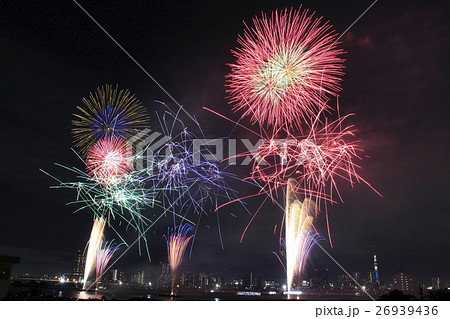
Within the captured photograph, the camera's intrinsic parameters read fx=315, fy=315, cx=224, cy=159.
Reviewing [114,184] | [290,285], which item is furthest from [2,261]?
[290,285]

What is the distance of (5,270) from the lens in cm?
2773

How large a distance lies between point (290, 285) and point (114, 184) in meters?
15.7

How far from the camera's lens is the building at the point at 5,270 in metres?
26.7

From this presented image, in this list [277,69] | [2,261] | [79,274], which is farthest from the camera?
[79,274]

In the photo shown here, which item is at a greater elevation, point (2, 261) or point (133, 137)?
point (133, 137)

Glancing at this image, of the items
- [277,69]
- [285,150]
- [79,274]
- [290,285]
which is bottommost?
[79,274]

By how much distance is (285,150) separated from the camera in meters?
18.2

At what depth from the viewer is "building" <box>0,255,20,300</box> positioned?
2673 centimetres

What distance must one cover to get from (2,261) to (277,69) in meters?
28.7
